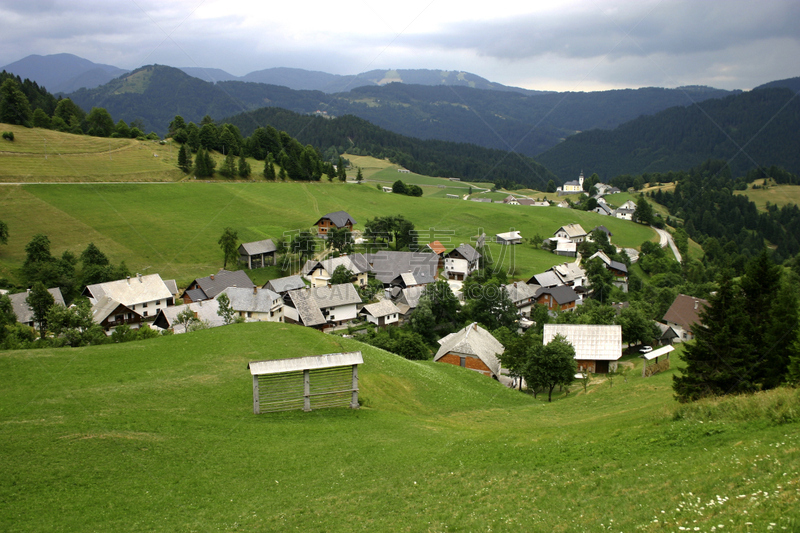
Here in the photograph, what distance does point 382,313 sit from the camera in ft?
160

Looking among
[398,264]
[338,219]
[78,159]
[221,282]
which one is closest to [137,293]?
[221,282]

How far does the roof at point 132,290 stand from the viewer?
148 ft

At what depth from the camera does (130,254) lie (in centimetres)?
5531

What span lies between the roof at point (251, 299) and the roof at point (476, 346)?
712 inches

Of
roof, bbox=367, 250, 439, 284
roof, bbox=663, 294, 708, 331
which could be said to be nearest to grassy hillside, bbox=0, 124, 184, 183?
roof, bbox=367, 250, 439, 284

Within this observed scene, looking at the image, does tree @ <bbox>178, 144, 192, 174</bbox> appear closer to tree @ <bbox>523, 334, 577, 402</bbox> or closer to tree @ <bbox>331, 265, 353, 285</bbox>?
tree @ <bbox>331, 265, 353, 285</bbox>

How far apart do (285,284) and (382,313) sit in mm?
12131

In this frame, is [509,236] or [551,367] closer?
[551,367]

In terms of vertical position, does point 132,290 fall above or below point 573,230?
below

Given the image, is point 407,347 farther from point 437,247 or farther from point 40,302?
point 437,247

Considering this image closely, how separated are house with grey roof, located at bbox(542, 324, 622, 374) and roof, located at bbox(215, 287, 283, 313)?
25610 millimetres

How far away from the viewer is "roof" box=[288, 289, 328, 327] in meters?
44.8

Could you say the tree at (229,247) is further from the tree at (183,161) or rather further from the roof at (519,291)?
the tree at (183,161)

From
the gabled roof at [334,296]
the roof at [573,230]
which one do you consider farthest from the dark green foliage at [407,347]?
the roof at [573,230]
